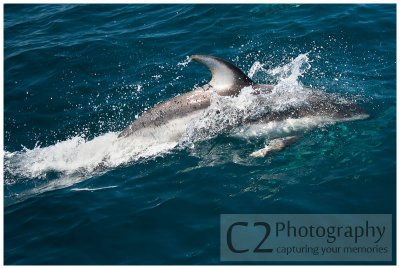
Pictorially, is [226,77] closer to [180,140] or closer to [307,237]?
[180,140]

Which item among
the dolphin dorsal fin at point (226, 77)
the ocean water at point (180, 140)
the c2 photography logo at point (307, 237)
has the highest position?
the dolphin dorsal fin at point (226, 77)

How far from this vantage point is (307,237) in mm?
9148

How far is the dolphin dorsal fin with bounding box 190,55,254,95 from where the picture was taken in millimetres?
10977

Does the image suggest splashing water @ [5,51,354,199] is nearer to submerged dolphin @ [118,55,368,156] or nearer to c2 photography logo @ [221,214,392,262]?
submerged dolphin @ [118,55,368,156]

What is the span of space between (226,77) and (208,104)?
0.83 metres

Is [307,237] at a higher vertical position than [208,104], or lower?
lower

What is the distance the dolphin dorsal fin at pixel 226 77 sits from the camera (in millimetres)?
10977

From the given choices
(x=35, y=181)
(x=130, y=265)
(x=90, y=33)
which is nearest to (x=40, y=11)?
(x=90, y=33)

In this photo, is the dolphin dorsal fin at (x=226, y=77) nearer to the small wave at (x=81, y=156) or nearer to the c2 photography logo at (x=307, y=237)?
the small wave at (x=81, y=156)

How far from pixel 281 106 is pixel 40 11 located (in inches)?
653

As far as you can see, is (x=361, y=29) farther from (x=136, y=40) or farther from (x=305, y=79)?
(x=136, y=40)

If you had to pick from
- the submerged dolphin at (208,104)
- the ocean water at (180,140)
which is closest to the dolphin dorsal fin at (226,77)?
the submerged dolphin at (208,104)

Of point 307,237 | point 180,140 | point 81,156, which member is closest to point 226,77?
point 180,140

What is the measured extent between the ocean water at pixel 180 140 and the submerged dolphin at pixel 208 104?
9.1 inches
